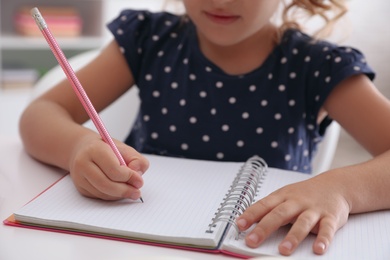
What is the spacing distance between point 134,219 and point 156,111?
477 mm

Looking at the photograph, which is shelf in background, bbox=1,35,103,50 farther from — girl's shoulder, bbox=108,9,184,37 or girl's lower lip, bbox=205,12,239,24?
girl's lower lip, bbox=205,12,239,24

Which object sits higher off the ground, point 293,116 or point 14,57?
point 293,116

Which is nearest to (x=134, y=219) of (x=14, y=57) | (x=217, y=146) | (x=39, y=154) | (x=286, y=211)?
(x=286, y=211)

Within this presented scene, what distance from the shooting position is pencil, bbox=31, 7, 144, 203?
1.91ft

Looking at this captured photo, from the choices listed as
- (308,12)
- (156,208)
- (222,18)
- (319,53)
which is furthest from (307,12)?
(156,208)

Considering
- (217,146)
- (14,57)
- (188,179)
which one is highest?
(188,179)

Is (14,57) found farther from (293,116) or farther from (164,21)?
(293,116)

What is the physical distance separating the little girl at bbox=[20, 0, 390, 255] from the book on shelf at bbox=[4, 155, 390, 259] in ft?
0.48

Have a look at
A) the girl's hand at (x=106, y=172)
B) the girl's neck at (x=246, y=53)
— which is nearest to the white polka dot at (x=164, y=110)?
the girl's neck at (x=246, y=53)

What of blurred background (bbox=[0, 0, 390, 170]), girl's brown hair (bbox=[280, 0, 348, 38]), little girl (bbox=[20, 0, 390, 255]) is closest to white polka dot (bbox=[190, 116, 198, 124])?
little girl (bbox=[20, 0, 390, 255])

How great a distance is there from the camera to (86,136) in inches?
29.8

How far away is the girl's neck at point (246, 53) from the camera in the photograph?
40.4 inches

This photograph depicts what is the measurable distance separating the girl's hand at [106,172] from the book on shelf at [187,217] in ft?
0.04

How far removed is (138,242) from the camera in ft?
1.82
